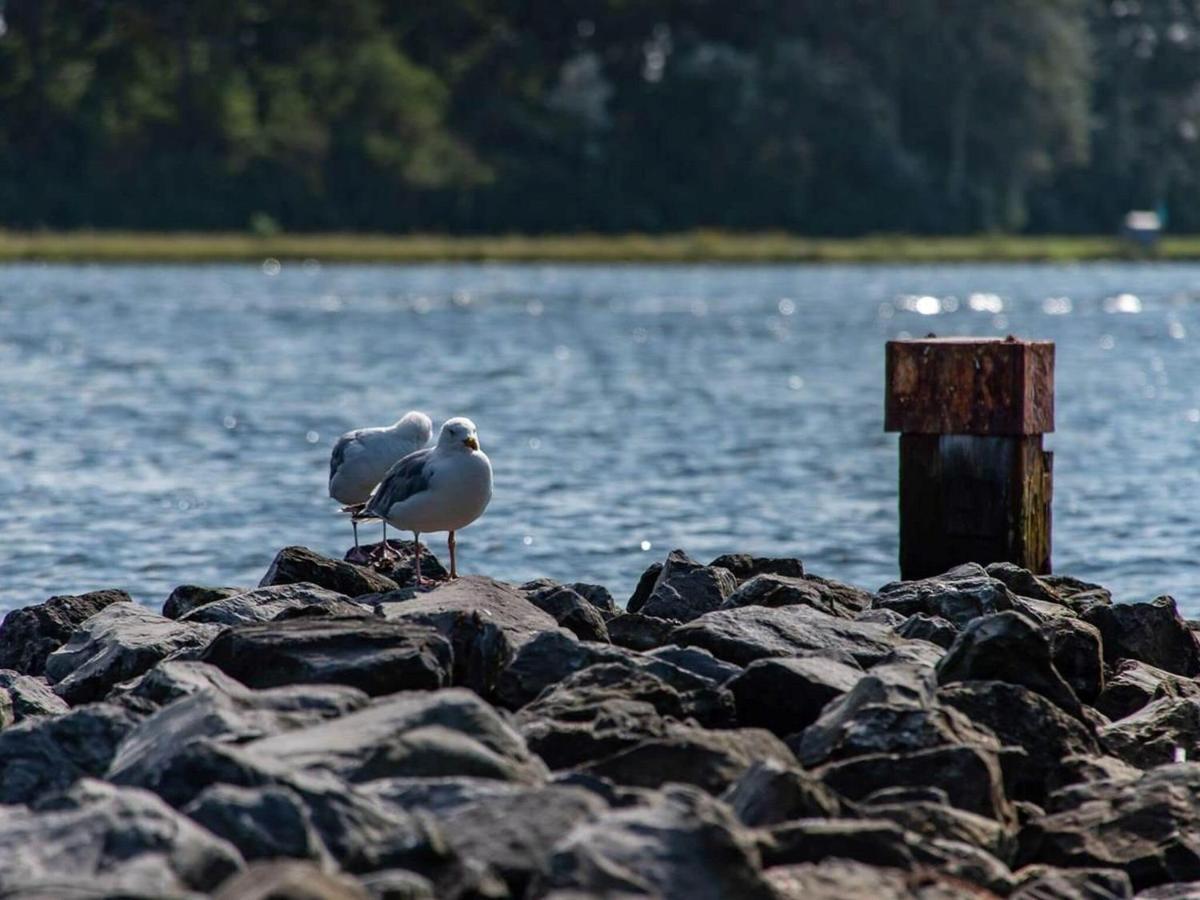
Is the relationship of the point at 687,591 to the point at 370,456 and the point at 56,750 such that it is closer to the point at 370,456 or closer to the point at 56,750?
the point at 370,456

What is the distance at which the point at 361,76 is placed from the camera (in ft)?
307

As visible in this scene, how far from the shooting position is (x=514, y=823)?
6.71 meters

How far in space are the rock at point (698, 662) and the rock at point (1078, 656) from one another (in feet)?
5.19

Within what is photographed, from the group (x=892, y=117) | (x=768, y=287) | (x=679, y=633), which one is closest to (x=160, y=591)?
(x=679, y=633)

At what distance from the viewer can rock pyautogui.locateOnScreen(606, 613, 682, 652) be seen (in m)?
10.6

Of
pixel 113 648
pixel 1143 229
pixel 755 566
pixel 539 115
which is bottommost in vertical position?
pixel 1143 229

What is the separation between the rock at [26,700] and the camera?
931 centimetres

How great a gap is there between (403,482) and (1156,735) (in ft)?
13.3

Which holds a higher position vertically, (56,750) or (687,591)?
(56,750)

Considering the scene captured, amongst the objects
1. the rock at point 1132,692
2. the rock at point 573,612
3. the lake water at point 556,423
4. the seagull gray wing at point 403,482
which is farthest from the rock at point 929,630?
the lake water at point 556,423

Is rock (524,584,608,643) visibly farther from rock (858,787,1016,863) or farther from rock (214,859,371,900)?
rock (214,859,371,900)

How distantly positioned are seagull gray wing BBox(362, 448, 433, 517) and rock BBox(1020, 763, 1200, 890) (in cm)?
420

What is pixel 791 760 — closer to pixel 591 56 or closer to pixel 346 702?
pixel 346 702

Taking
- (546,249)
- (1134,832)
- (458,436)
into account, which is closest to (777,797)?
(1134,832)
